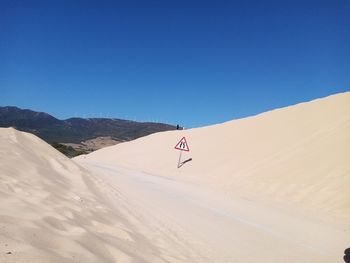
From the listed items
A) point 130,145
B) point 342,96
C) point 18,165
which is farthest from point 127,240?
point 130,145

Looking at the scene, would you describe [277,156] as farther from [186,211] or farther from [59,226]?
[59,226]

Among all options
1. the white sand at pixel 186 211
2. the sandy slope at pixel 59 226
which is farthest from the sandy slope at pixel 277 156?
the sandy slope at pixel 59 226

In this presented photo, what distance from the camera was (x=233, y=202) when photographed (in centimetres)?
1492

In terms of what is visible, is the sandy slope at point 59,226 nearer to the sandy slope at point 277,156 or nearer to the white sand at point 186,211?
the white sand at point 186,211

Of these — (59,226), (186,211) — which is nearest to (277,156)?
(186,211)

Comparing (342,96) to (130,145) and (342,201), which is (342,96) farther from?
(130,145)

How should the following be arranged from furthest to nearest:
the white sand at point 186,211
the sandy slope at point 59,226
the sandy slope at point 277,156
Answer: the sandy slope at point 277,156 < the white sand at point 186,211 < the sandy slope at point 59,226

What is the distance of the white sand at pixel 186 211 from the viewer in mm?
5441

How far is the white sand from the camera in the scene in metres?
5.44

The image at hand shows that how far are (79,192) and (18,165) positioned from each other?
1.60 m

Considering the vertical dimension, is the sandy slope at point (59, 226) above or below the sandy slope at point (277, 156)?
below

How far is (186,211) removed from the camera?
1162 cm

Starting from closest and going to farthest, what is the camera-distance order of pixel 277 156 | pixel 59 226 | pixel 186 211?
pixel 59 226 → pixel 186 211 → pixel 277 156

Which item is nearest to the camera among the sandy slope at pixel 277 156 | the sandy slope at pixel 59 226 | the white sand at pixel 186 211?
the sandy slope at pixel 59 226
